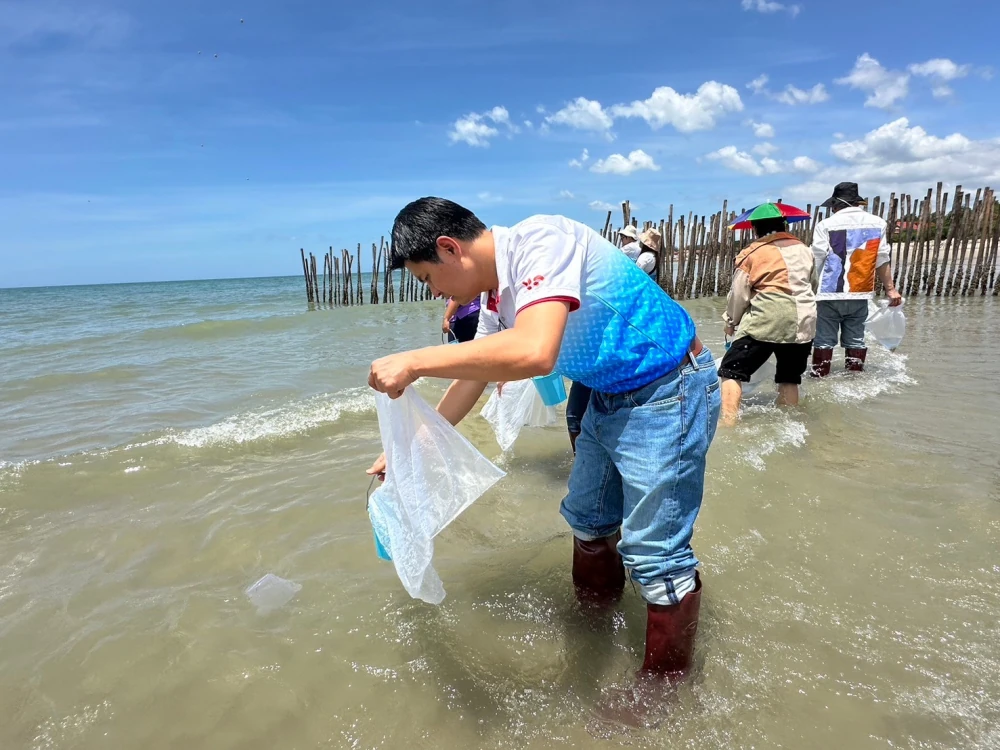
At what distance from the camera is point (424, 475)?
1.86 meters

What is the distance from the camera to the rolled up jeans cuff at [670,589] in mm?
1764

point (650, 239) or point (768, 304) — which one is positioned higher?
point (650, 239)

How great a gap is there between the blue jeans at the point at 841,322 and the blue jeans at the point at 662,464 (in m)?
4.96

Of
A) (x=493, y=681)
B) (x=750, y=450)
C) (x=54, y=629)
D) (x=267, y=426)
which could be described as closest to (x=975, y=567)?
(x=750, y=450)

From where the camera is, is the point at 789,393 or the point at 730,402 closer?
the point at 730,402

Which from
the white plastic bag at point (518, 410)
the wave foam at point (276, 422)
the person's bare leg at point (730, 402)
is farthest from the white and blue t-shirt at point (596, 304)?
A: the wave foam at point (276, 422)

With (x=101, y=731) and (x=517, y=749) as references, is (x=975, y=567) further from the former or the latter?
(x=101, y=731)

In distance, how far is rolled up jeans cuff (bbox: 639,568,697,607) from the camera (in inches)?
69.4

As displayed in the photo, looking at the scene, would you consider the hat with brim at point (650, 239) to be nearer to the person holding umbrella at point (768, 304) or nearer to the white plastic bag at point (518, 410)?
the person holding umbrella at point (768, 304)

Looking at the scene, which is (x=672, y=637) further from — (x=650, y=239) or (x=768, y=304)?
(x=650, y=239)

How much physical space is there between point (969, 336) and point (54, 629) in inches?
424

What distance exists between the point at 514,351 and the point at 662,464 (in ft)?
2.14

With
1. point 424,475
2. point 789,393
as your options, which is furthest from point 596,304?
point 789,393

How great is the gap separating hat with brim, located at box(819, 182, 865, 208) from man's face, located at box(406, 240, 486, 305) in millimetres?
5482
